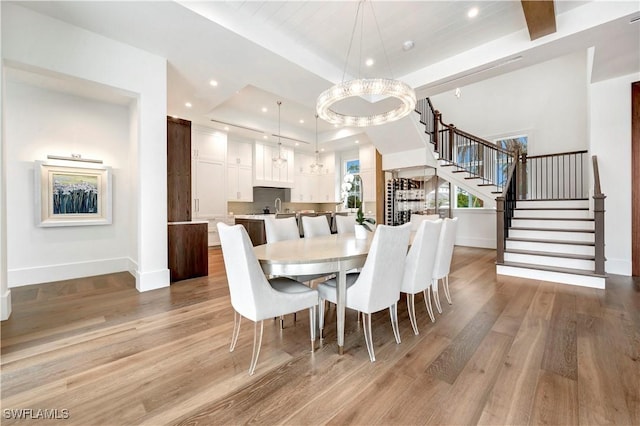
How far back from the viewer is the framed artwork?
3768 mm

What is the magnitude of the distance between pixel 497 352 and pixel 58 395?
286cm

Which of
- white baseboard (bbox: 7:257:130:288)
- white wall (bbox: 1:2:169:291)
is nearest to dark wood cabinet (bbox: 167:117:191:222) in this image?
white wall (bbox: 1:2:169:291)

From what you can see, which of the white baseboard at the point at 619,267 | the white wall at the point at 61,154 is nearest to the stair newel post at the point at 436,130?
the white baseboard at the point at 619,267

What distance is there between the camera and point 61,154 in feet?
12.9

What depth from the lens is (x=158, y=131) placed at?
349 cm

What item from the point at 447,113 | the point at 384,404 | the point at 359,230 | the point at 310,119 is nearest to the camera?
the point at 384,404

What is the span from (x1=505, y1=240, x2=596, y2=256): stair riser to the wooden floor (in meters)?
1.15

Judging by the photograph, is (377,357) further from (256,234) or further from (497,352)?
(256,234)

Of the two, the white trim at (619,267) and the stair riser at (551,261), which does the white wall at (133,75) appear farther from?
the white trim at (619,267)

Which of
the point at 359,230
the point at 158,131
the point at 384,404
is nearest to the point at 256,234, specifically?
the point at 158,131

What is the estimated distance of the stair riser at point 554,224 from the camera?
14.0ft

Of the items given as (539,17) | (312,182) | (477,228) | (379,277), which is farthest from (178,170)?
(477,228)

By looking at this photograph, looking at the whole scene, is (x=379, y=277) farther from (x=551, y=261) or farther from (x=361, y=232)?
(x=551, y=261)

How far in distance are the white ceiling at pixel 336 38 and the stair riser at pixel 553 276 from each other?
2892 mm
